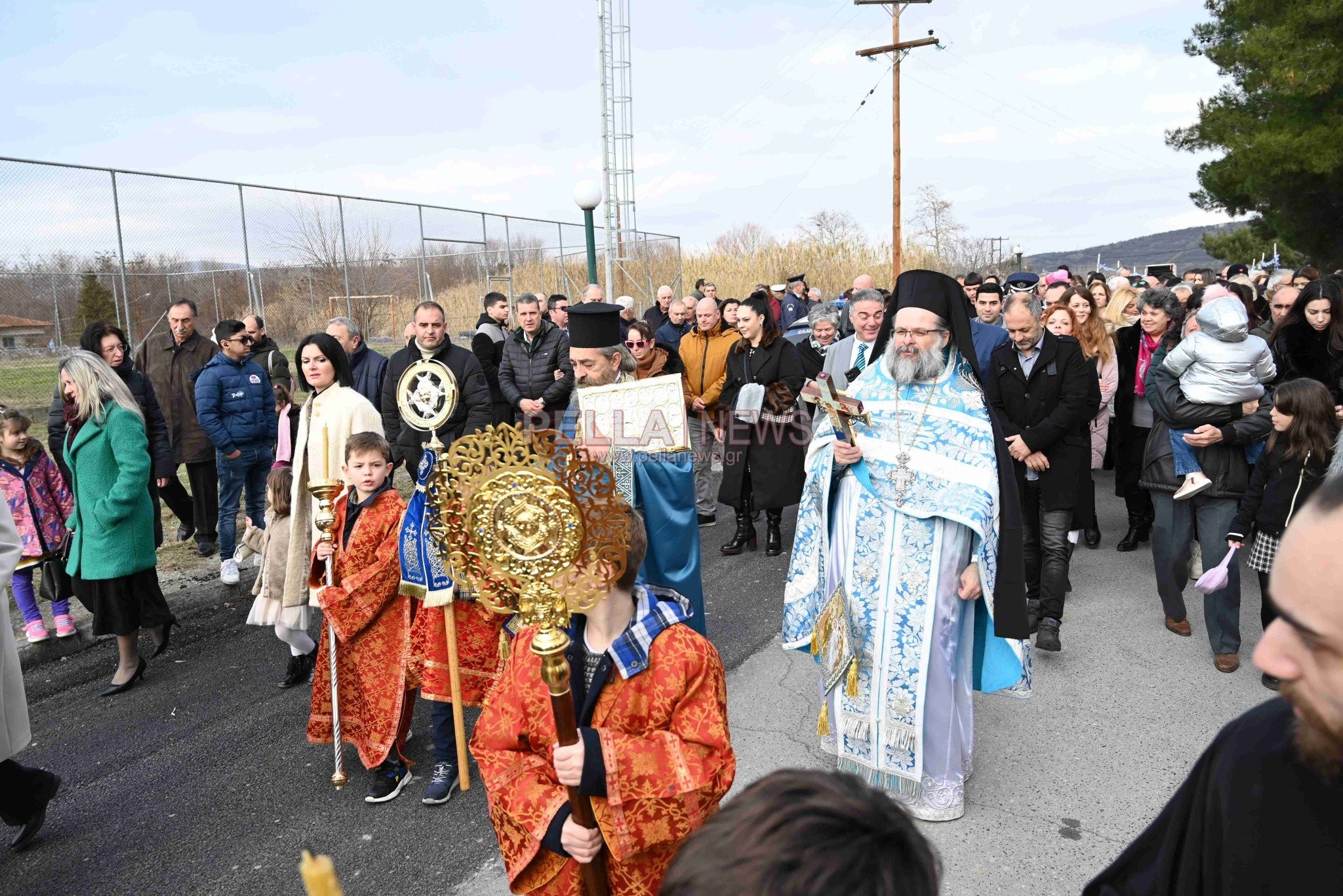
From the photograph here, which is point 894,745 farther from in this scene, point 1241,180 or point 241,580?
point 1241,180

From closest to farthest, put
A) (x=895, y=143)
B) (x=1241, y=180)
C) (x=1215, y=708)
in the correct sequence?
(x=1215, y=708), (x=1241, y=180), (x=895, y=143)

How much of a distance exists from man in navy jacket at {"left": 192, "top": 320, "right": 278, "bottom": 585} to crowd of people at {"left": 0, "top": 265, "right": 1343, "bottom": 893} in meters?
0.02

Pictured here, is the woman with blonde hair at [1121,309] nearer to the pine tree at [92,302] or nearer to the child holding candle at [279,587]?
the child holding candle at [279,587]

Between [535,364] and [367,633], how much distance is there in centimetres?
426

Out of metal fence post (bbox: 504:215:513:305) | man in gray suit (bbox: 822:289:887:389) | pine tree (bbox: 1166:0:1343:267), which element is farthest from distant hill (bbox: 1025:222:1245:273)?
man in gray suit (bbox: 822:289:887:389)

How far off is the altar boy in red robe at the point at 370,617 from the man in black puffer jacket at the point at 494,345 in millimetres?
4581

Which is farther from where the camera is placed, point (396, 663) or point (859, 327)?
point (859, 327)

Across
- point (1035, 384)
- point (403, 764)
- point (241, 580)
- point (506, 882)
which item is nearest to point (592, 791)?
point (506, 882)

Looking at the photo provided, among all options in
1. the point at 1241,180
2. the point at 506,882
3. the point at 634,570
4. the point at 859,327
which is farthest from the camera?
the point at 1241,180

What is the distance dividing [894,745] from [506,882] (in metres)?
1.65

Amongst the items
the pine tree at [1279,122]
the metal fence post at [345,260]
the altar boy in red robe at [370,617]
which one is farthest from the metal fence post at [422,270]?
the pine tree at [1279,122]

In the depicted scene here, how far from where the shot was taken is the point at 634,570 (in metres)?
2.41

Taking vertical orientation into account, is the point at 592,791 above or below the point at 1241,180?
below

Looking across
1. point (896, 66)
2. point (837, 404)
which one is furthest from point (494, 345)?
point (896, 66)
